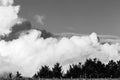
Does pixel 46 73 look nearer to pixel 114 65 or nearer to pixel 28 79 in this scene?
pixel 114 65

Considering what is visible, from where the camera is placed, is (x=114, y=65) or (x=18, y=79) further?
(x=114, y=65)

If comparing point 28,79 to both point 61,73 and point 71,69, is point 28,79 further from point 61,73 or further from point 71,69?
point 71,69

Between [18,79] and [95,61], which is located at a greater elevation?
[95,61]

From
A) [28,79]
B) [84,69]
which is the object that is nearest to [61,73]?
[84,69]

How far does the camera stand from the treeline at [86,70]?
100 m

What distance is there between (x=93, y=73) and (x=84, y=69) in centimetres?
600

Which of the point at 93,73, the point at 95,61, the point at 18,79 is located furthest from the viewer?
the point at 95,61

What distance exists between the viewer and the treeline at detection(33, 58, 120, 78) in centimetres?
10012

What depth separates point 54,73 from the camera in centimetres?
10075

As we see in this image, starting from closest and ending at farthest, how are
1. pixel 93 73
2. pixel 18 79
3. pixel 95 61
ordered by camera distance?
pixel 18 79
pixel 93 73
pixel 95 61

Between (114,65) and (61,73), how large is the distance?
77.0 ft

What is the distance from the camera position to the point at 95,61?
105 metres

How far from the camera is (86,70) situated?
103 m

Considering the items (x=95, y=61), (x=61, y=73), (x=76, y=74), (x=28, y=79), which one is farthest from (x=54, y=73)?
(x=28, y=79)
